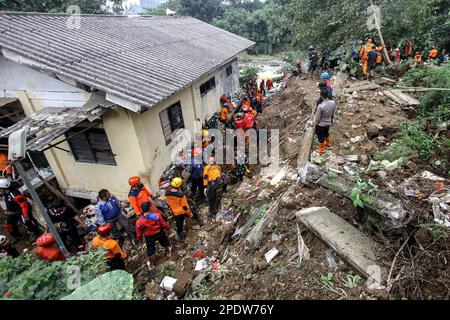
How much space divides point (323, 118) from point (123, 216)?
17.8 feet

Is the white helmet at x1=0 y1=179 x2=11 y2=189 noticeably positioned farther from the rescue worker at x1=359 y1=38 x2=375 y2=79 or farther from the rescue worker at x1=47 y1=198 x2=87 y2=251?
the rescue worker at x1=359 y1=38 x2=375 y2=79

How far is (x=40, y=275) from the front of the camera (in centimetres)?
291

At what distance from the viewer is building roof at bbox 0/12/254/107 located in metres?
6.03

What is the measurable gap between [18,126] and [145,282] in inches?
172

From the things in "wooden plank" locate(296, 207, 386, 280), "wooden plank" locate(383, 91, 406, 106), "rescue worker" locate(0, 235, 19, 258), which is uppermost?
"wooden plank" locate(296, 207, 386, 280)

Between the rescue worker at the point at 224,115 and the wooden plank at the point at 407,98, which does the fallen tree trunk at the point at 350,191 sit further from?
the rescue worker at the point at 224,115

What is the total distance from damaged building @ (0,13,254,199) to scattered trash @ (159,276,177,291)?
3085 mm

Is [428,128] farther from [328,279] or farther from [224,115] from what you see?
[224,115]

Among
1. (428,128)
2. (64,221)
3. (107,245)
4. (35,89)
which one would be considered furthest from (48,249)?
(428,128)

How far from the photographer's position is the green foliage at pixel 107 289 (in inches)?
109

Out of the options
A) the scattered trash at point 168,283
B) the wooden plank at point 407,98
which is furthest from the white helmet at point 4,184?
the wooden plank at point 407,98

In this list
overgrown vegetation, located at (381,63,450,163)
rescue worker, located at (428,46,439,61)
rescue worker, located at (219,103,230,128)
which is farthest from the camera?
rescue worker, located at (428,46,439,61)

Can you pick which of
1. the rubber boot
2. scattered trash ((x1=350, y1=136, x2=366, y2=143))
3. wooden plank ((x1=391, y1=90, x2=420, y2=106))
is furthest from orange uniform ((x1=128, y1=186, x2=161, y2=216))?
wooden plank ((x1=391, y1=90, x2=420, y2=106))
